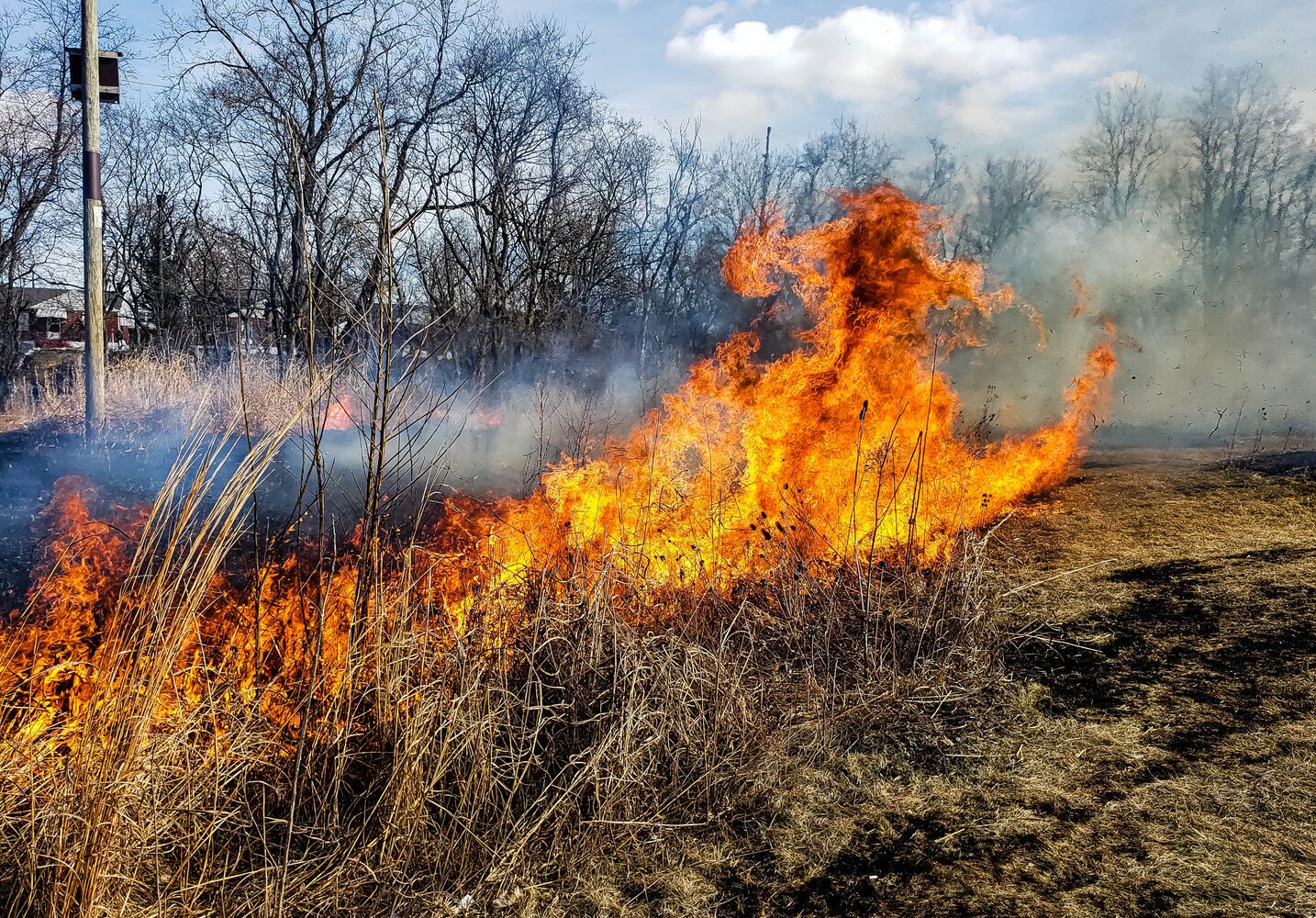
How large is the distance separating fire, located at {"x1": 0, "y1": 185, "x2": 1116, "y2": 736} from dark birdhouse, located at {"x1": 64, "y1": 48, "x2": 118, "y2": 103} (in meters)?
4.52

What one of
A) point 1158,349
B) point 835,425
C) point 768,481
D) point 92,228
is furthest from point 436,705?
point 1158,349

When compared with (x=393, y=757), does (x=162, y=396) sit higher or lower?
higher

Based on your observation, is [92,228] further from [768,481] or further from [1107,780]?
[1107,780]

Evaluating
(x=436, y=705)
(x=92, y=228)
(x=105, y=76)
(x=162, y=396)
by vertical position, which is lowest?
(x=436, y=705)

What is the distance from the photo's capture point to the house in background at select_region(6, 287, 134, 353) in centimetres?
2108

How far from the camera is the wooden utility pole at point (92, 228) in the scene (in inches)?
356

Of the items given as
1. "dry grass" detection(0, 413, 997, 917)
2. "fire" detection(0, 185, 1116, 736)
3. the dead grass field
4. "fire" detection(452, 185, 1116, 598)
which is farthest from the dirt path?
"fire" detection(452, 185, 1116, 598)

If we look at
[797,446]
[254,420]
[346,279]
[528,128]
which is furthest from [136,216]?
[797,446]

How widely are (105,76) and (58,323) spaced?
4962 centimetres

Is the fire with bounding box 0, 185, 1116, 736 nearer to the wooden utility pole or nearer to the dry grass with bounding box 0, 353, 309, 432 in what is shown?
the wooden utility pole

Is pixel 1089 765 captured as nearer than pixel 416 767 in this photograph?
No

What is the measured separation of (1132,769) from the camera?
140 inches

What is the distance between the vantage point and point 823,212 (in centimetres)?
2394

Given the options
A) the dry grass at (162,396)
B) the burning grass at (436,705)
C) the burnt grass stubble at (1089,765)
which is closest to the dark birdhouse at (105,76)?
the dry grass at (162,396)
